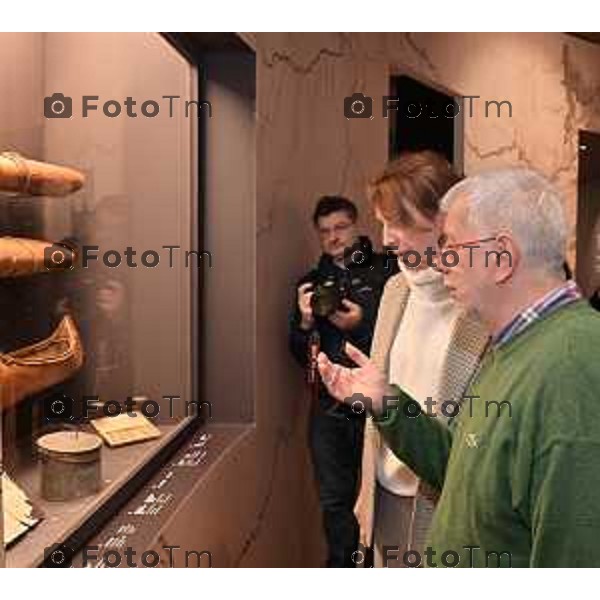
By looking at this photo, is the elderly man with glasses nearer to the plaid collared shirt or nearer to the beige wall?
the plaid collared shirt

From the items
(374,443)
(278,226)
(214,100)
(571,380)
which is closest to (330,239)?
(278,226)

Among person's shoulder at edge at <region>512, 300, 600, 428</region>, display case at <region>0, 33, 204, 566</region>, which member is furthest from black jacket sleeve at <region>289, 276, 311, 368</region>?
person's shoulder at edge at <region>512, 300, 600, 428</region>

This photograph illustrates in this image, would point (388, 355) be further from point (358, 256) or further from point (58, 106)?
point (58, 106)

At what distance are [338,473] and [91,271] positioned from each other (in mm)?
866

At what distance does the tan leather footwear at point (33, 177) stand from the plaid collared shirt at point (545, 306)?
64cm

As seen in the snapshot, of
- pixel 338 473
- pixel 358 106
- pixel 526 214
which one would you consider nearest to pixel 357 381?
pixel 526 214

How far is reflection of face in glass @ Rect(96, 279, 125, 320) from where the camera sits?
1312mm

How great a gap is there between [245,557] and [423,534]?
1.92 feet

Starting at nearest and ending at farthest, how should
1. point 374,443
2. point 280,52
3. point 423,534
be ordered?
1. point 423,534
2. point 374,443
3. point 280,52

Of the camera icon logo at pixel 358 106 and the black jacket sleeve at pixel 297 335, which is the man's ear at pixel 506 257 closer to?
the black jacket sleeve at pixel 297 335

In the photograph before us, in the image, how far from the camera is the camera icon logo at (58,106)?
1.20 metres
